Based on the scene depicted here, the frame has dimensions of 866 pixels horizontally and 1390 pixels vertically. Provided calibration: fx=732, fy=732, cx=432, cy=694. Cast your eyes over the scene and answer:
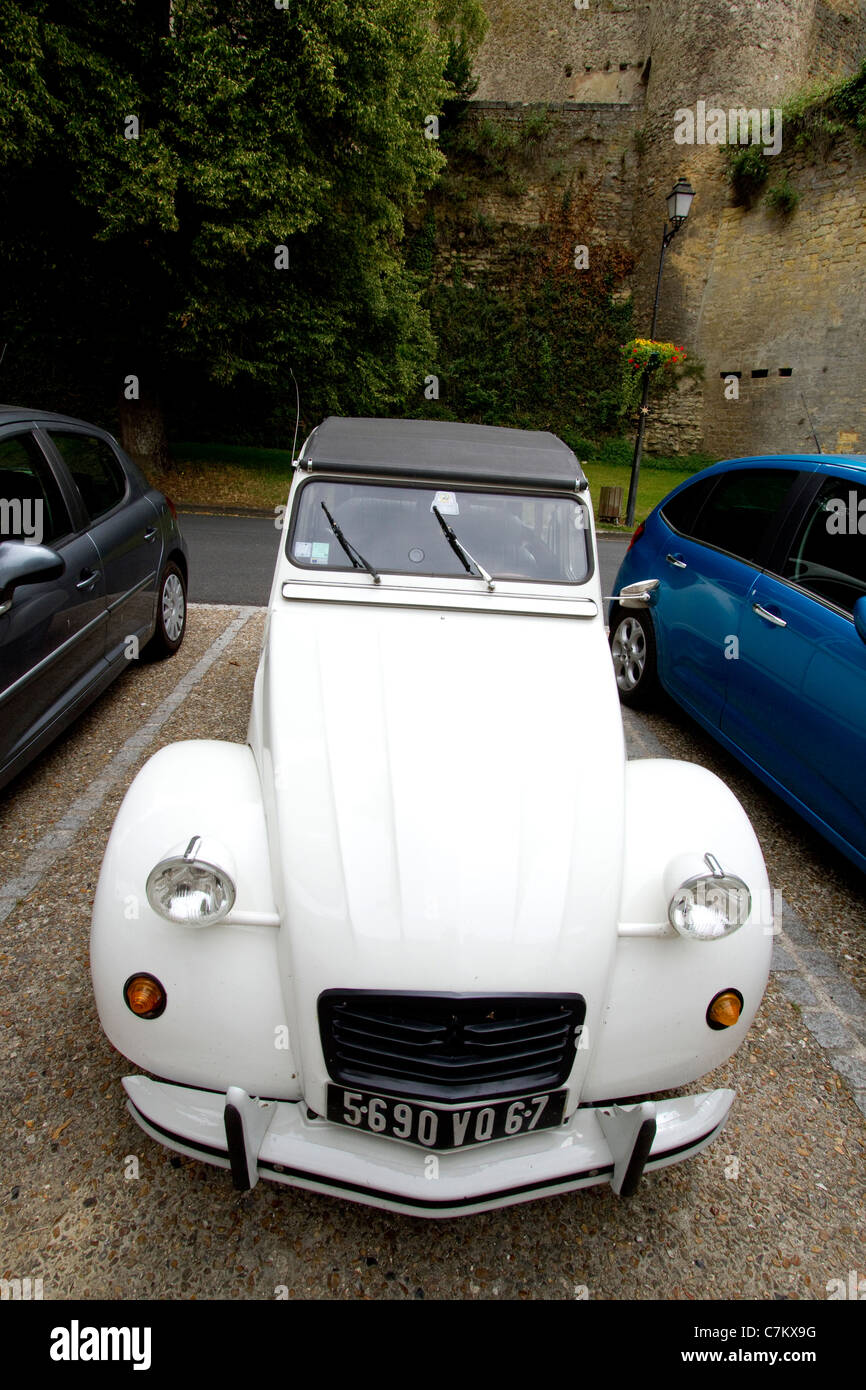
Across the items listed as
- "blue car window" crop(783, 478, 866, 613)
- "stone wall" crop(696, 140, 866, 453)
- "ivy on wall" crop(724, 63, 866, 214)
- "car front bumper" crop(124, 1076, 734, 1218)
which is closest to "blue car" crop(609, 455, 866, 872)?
"blue car window" crop(783, 478, 866, 613)

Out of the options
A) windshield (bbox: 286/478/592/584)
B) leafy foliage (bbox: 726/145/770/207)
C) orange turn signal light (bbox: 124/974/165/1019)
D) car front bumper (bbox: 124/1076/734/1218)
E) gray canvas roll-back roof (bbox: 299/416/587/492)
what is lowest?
car front bumper (bbox: 124/1076/734/1218)

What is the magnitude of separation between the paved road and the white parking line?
2.14 m

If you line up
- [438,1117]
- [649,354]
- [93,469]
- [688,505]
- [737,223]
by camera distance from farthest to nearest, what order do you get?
[737,223], [649,354], [688,505], [93,469], [438,1117]

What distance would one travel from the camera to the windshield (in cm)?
294

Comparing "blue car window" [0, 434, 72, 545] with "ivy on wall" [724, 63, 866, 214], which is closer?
"blue car window" [0, 434, 72, 545]

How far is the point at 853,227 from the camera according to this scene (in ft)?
62.7

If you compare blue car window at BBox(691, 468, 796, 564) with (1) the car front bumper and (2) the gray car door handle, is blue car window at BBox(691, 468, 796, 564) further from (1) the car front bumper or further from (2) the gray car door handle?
(1) the car front bumper

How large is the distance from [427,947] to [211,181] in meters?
12.0

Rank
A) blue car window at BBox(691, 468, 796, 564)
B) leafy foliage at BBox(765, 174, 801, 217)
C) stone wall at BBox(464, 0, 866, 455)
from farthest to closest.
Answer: leafy foliage at BBox(765, 174, 801, 217) < stone wall at BBox(464, 0, 866, 455) < blue car window at BBox(691, 468, 796, 564)

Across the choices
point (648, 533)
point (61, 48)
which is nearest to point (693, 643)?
point (648, 533)

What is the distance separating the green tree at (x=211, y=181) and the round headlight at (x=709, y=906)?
11800 mm

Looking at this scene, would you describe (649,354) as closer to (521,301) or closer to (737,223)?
(737,223)

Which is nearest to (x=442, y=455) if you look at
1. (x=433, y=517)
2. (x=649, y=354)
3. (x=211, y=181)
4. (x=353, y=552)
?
(x=433, y=517)

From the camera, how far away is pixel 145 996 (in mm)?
1882
